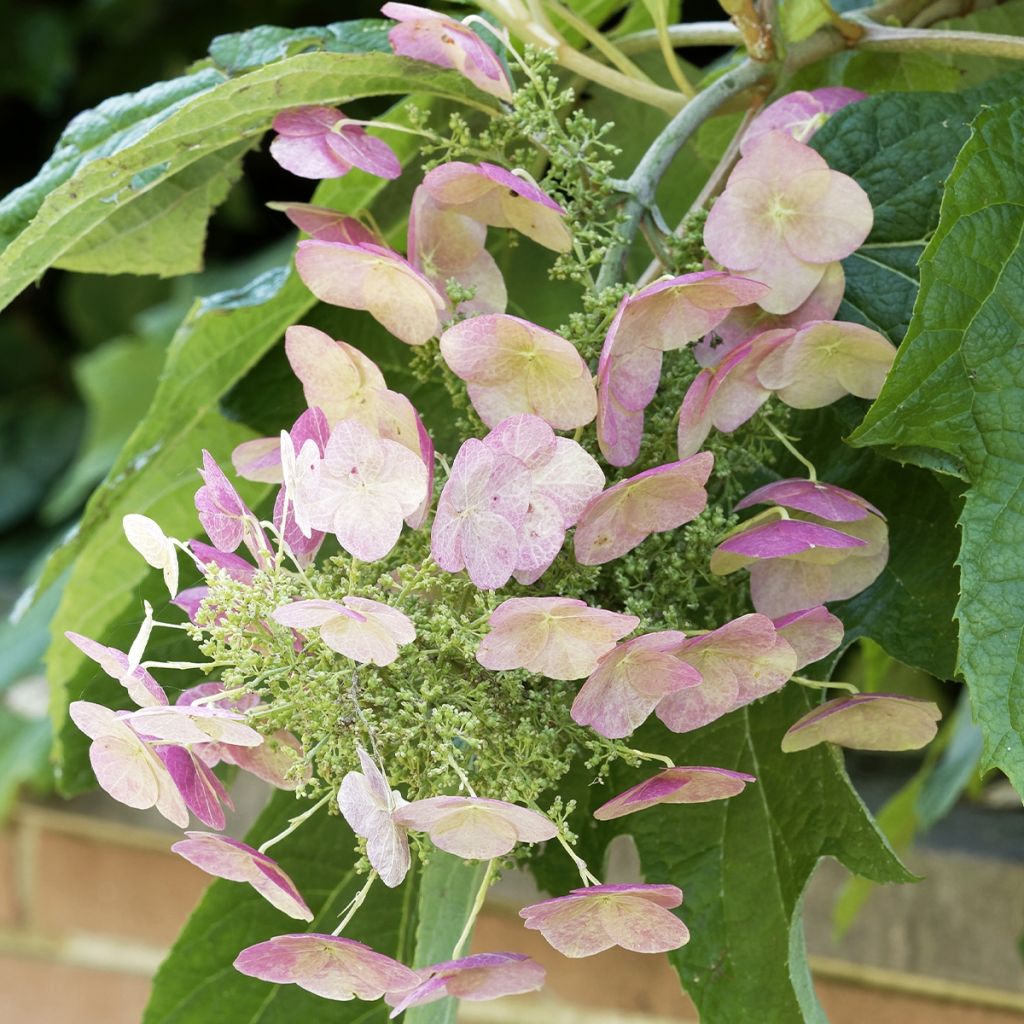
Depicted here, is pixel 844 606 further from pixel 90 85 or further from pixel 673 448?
pixel 90 85

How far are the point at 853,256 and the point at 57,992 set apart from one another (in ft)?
4.14

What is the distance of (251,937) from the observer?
47 centimetres

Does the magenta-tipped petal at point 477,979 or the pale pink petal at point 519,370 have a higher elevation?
the pale pink petal at point 519,370

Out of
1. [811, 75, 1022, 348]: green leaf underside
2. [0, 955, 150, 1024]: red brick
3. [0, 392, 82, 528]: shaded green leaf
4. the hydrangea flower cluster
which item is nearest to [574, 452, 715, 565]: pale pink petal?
the hydrangea flower cluster

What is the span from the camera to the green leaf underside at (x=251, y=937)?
0.46 metres

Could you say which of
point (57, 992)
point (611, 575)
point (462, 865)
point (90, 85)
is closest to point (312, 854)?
point (462, 865)

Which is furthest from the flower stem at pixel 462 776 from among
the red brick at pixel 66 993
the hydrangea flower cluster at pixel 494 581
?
the red brick at pixel 66 993

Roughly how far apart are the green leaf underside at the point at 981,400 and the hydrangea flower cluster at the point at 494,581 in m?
0.02

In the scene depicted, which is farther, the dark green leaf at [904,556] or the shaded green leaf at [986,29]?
the shaded green leaf at [986,29]

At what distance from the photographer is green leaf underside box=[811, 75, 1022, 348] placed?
375 millimetres

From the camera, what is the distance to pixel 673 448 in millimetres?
324

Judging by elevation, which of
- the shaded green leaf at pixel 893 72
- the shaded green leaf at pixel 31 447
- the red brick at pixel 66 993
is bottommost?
the red brick at pixel 66 993

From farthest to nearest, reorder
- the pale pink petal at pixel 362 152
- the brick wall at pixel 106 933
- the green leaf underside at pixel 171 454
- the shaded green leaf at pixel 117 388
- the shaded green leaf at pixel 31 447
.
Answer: the shaded green leaf at pixel 31 447 < the shaded green leaf at pixel 117 388 < the brick wall at pixel 106 933 < the green leaf underside at pixel 171 454 < the pale pink petal at pixel 362 152

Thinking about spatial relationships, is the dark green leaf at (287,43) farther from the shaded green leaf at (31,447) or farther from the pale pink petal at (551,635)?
the shaded green leaf at (31,447)
